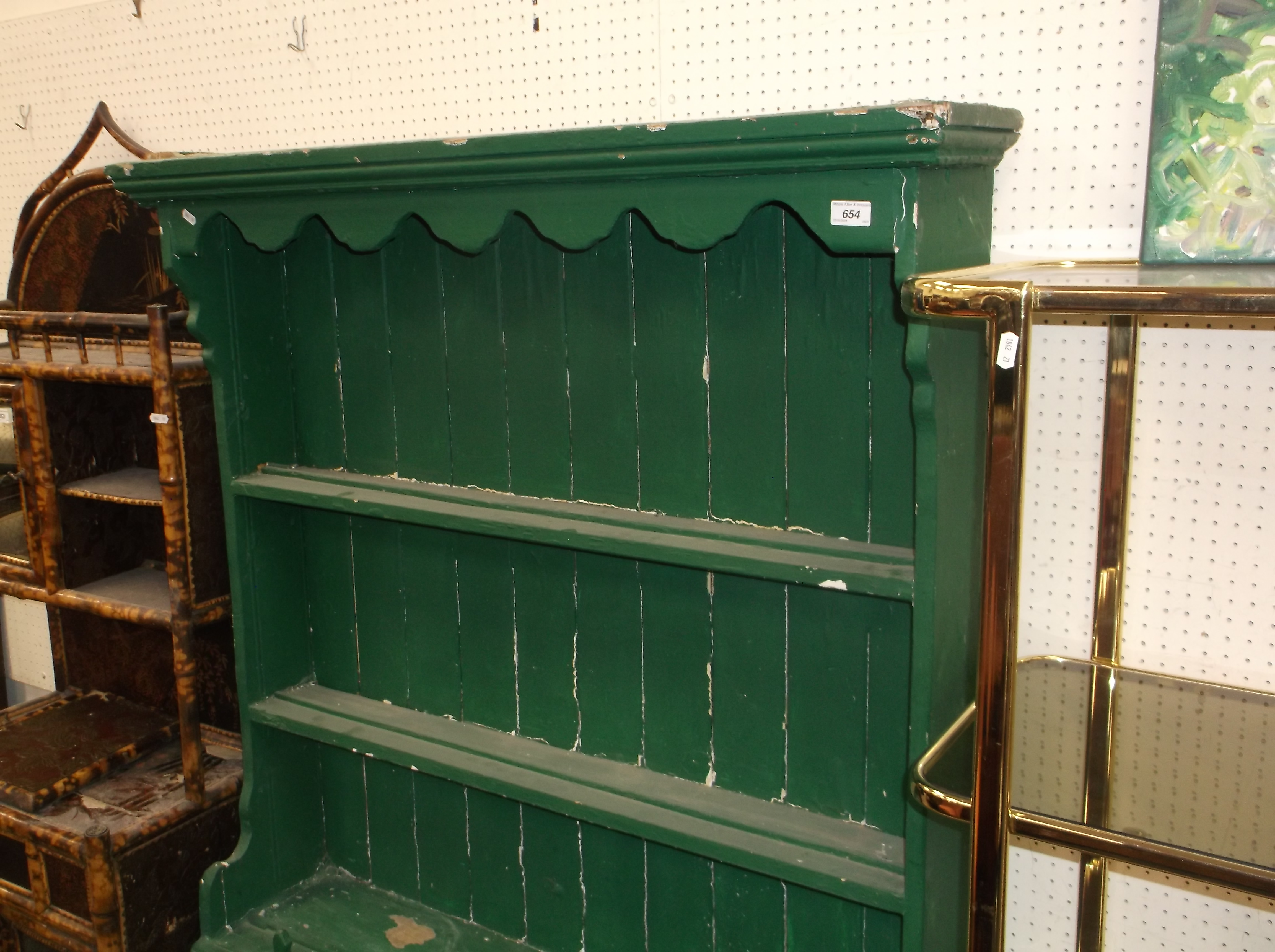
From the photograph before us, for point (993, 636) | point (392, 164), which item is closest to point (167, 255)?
point (392, 164)

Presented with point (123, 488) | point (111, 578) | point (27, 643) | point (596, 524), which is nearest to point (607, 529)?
point (596, 524)

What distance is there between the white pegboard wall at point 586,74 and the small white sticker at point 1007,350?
1.74 ft

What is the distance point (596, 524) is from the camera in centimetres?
173

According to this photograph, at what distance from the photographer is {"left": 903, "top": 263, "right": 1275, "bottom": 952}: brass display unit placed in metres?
1.05

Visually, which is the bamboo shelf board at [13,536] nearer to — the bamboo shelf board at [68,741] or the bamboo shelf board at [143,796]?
the bamboo shelf board at [68,741]

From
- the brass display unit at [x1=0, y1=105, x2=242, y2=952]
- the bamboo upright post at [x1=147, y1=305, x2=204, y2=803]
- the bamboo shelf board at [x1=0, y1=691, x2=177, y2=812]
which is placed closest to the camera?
the bamboo upright post at [x1=147, y1=305, x2=204, y2=803]

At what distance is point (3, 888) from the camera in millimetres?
2365

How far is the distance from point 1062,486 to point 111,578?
2068 mm

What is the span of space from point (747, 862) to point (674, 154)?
1041 millimetres

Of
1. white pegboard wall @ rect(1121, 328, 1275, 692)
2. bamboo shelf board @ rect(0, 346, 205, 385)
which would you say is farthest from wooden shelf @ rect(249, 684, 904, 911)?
bamboo shelf board @ rect(0, 346, 205, 385)

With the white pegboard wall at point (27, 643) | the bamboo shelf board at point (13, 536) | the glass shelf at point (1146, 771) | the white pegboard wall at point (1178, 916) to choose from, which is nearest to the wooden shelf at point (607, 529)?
the glass shelf at point (1146, 771)

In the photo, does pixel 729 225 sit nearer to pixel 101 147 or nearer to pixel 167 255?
pixel 167 255

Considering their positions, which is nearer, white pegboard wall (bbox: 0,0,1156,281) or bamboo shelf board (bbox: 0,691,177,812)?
white pegboard wall (bbox: 0,0,1156,281)

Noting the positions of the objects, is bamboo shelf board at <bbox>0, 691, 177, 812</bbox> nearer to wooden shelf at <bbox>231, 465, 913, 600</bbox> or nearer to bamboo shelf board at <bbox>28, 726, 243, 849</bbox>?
bamboo shelf board at <bbox>28, 726, 243, 849</bbox>
